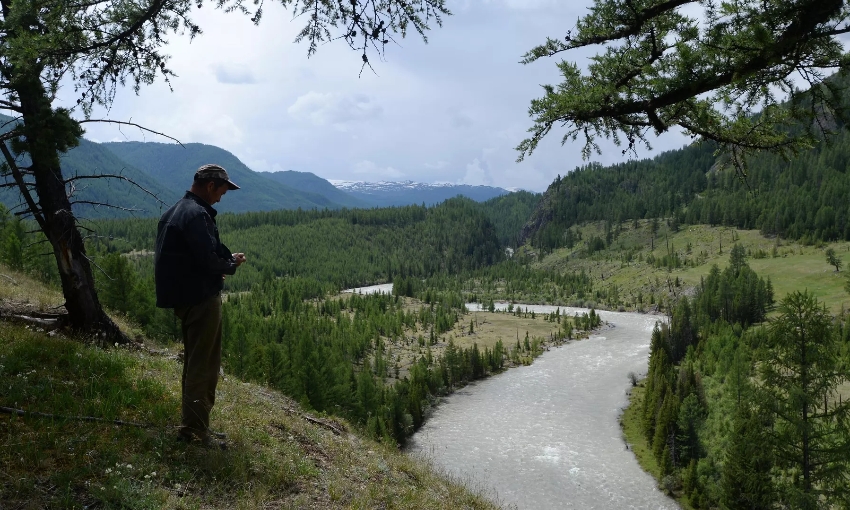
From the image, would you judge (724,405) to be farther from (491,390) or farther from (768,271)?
(768,271)

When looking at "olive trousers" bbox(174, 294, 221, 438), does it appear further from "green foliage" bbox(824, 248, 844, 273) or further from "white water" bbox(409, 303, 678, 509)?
"green foliage" bbox(824, 248, 844, 273)

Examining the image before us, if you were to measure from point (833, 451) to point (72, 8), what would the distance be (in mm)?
34981

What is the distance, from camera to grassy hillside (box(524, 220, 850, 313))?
A: 114m

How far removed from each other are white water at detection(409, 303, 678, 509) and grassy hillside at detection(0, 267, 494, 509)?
18593 mm

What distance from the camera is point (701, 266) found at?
155 m

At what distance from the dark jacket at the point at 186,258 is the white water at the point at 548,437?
2230 centimetres

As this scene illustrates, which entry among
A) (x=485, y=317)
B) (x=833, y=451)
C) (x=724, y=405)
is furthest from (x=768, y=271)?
(x=833, y=451)

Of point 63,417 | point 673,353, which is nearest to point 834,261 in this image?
point 673,353

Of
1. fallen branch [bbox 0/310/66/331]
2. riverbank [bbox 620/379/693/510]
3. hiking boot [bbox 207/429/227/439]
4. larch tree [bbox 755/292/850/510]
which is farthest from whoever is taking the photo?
riverbank [bbox 620/379/693/510]

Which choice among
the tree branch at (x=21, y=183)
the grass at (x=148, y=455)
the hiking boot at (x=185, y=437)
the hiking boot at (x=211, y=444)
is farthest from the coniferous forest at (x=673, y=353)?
the hiking boot at (x=211, y=444)

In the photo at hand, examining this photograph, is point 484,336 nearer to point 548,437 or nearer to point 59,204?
point 548,437

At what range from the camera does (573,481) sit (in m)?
43.0

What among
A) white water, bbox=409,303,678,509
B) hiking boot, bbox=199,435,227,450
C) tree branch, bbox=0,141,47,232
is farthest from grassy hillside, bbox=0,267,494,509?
white water, bbox=409,303,678,509

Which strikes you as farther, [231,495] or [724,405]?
[724,405]
